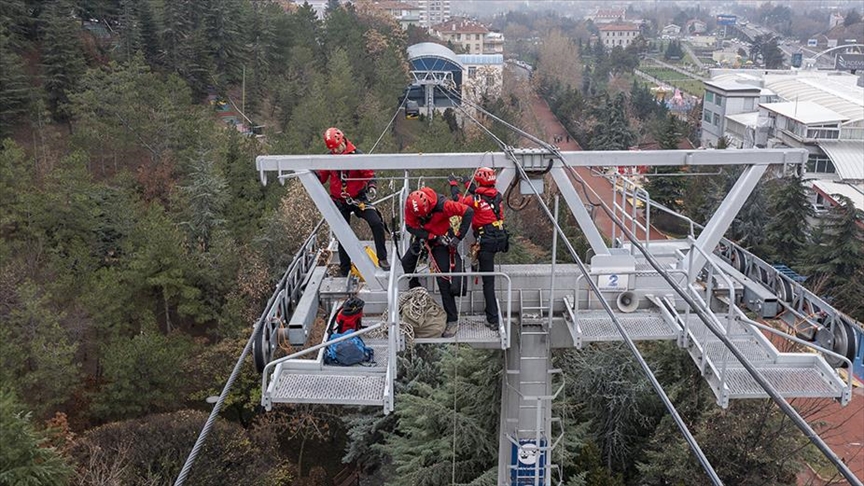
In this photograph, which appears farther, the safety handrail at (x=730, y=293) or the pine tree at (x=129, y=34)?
the pine tree at (x=129, y=34)

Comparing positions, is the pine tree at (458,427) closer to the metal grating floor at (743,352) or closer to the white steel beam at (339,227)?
the white steel beam at (339,227)

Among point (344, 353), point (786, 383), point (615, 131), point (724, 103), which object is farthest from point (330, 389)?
point (724, 103)

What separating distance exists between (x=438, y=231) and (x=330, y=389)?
253 cm

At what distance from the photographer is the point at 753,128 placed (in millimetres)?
56875

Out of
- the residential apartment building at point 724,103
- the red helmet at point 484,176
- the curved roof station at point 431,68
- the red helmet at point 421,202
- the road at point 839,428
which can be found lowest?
the road at point 839,428

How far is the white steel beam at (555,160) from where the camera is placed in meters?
9.74

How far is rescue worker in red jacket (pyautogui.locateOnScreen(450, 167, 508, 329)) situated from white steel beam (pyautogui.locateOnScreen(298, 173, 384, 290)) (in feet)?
3.90

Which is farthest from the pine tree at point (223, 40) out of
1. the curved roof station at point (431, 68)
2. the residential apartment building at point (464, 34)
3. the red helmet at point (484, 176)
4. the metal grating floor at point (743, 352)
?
the residential apartment building at point (464, 34)

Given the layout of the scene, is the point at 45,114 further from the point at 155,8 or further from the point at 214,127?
the point at 155,8

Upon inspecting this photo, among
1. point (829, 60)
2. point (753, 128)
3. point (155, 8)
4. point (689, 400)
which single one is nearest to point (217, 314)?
point (689, 400)

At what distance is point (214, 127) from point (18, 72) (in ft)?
29.0

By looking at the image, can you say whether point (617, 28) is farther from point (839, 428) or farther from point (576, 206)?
point (576, 206)

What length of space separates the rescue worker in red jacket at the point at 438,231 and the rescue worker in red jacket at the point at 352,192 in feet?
3.12

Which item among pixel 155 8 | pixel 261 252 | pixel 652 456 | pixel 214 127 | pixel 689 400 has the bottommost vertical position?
pixel 652 456
